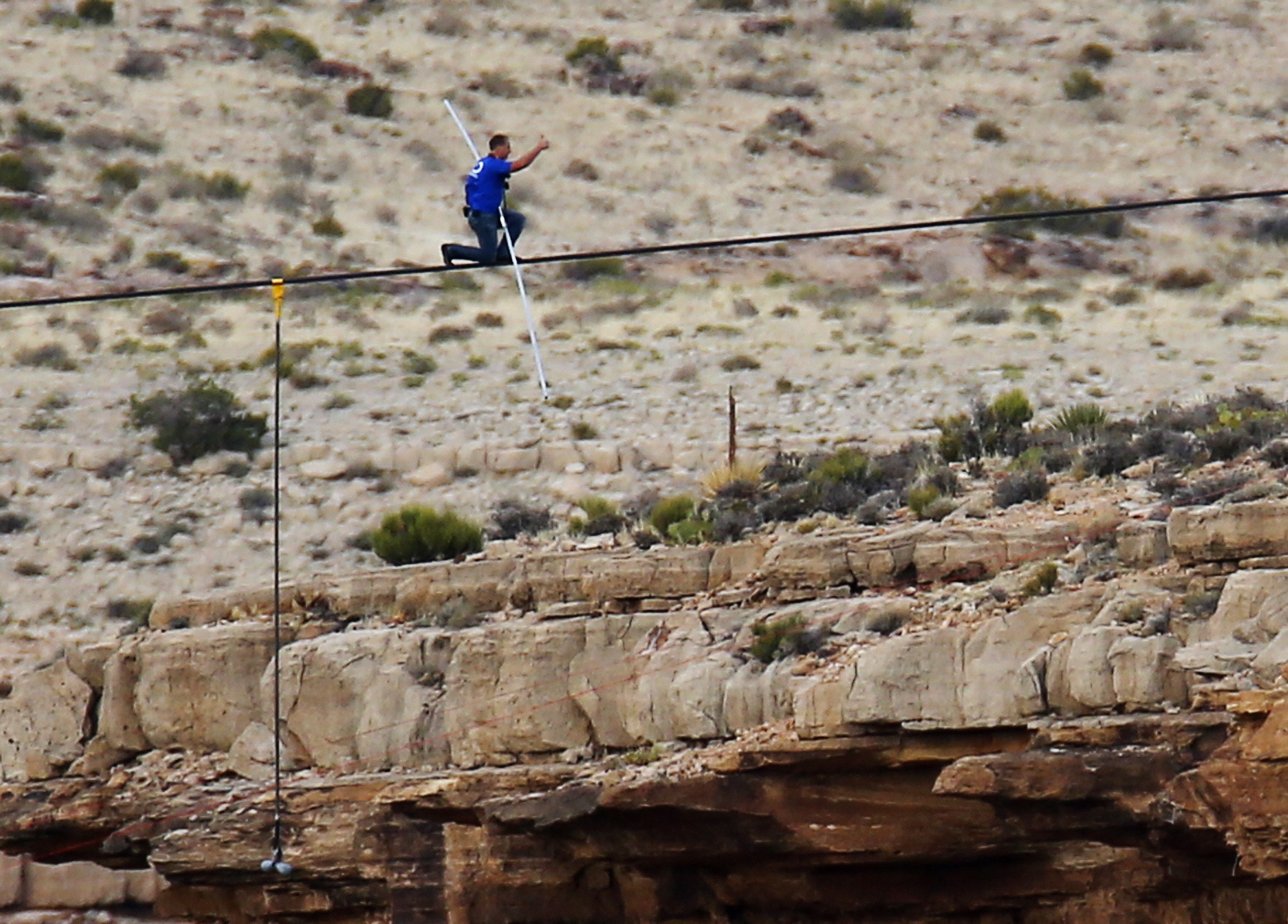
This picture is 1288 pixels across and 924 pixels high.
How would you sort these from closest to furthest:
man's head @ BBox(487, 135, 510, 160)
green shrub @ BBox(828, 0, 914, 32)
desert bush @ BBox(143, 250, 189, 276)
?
man's head @ BBox(487, 135, 510, 160), desert bush @ BBox(143, 250, 189, 276), green shrub @ BBox(828, 0, 914, 32)

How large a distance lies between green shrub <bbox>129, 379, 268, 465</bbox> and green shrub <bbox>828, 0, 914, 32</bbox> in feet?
88.2

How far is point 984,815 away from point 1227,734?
7.59ft

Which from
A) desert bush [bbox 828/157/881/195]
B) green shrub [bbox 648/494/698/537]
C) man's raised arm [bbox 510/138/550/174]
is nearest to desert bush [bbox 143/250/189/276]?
desert bush [bbox 828/157/881/195]

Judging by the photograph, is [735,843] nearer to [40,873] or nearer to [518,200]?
[40,873]

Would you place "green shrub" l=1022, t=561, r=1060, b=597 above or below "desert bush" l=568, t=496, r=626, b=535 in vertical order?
above

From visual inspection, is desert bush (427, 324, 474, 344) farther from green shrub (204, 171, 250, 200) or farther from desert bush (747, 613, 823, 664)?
desert bush (747, 613, 823, 664)

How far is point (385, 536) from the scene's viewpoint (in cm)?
3362

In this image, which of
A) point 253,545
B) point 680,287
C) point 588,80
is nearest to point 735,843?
point 253,545

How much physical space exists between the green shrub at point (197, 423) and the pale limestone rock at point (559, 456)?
547cm

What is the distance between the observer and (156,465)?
41.7 metres

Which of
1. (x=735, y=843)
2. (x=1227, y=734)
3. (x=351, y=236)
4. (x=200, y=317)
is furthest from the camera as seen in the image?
(x=351, y=236)

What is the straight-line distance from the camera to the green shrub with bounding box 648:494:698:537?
28.1 metres

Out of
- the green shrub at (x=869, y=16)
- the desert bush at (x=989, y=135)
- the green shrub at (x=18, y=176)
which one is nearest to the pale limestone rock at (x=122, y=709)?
the green shrub at (x=18, y=176)

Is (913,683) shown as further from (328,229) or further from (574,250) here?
(328,229)
